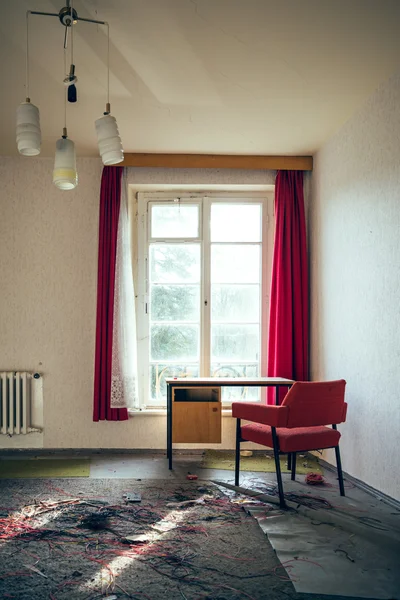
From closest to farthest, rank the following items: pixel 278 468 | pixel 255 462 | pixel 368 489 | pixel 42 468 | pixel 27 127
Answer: pixel 27 127 → pixel 278 468 → pixel 368 489 → pixel 42 468 → pixel 255 462

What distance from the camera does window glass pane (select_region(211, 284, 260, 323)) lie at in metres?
5.48

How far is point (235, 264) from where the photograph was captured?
5.51 metres

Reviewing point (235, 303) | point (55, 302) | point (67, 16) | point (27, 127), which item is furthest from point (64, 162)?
point (235, 303)

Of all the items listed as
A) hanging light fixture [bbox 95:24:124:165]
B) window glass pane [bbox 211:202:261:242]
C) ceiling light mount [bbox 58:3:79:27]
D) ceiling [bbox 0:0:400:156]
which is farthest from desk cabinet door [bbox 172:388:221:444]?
ceiling light mount [bbox 58:3:79:27]

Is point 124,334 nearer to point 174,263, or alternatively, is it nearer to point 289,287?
point 174,263

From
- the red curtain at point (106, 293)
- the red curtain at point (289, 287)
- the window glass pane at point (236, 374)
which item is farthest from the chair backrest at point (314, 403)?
the red curtain at point (106, 293)

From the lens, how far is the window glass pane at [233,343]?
17.9ft

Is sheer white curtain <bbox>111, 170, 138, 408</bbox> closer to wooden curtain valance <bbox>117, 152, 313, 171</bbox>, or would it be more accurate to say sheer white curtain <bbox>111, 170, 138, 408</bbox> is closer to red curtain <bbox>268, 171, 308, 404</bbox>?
wooden curtain valance <bbox>117, 152, 313, 171</bbox>

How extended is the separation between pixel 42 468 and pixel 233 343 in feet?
6.86

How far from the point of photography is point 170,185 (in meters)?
5.36

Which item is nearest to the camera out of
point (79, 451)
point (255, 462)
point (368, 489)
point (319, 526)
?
point (319, 526)

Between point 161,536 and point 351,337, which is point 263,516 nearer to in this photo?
point 161,536

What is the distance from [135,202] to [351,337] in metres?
2.54

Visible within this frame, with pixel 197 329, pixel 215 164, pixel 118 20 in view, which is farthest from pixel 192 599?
pixel 215 164
